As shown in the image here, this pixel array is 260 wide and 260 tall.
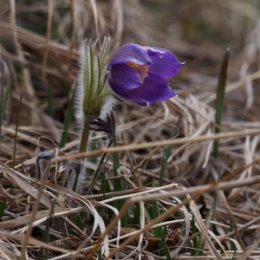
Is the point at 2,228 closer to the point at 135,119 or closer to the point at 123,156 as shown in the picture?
the point at 123,156

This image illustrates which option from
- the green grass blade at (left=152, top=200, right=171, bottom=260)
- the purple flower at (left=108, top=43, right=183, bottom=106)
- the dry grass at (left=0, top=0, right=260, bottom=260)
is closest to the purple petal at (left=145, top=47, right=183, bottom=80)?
the purple flower at (left=108, top=43, right=183, bottom=106)

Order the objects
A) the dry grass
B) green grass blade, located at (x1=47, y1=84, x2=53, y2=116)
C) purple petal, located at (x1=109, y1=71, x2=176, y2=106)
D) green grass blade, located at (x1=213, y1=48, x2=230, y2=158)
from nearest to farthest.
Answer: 1. the dry grass
2. purple petal, located at (x1=109, y1=71, x2=176, y2=106)
3. green grass blade, located at (x1=213, y1=48, x2=230, y2=158)
4. green grass blade, located at (x1=47, y1=84, x2=53, y2=116)

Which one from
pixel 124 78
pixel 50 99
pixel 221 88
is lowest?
pixel 50 99

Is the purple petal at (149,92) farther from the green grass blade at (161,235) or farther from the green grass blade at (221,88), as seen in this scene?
the green grass blade at (221,88)

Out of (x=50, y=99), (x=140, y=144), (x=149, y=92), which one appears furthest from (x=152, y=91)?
(x=50, y=99)

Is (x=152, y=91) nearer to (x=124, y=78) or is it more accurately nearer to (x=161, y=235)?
(x=124, y=78)

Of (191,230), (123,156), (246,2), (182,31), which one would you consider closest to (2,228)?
(191,230)

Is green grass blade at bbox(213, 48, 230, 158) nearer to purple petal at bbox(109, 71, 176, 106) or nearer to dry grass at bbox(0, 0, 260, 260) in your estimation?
dry grass at bbox(0, 0, 260, 260)
